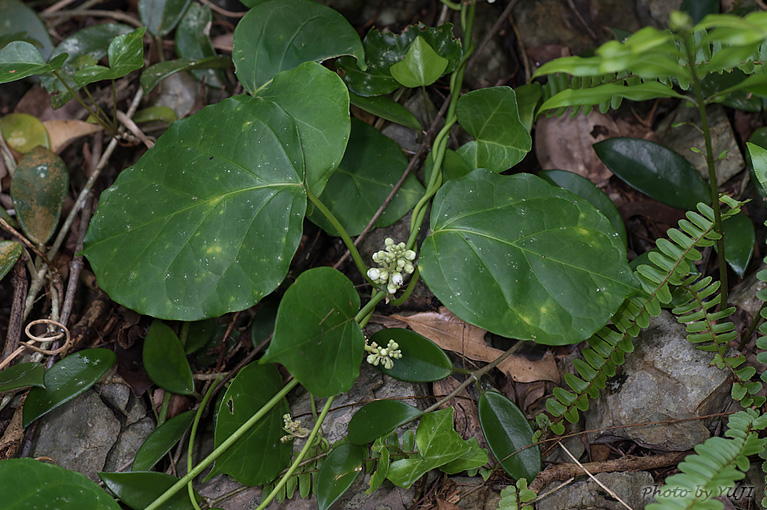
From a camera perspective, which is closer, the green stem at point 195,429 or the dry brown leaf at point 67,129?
the green stem at point 195,429

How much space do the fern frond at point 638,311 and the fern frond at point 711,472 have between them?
0.33 metres

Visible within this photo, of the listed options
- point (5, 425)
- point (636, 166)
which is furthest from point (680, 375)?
point (5, 425)

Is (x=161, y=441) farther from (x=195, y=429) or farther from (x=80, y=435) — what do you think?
(x=80, y=435)

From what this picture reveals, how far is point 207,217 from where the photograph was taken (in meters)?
1.59

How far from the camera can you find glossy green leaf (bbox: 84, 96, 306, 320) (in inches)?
60.4

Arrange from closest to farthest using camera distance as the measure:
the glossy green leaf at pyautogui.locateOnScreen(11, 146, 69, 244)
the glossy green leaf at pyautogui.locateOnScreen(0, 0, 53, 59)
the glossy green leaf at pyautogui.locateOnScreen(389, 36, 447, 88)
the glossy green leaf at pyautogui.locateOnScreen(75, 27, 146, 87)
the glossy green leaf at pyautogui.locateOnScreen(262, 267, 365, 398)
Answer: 1. the glossy green leaf at pyautogui.locateOnScreen(262, 267, 365, 398)
2. the glossy green leaf at pyautogui.locateOnScreen(389, 36, 447, 88)
3. the glossy green leaf at pyautogui.locateOnScreen(75, 27, 146, 87)
4. the glossy green leaf at pyautogui.locateOnScreen(11, 146, 69, 244)
5. the glossy green leaf at pyautogui.locateOnScreen(0, 0, 53, 59)

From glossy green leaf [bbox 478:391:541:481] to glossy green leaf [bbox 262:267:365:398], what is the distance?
1.65 ft

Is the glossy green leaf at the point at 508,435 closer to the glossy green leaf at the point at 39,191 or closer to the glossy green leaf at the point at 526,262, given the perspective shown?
the glossy green leaf at the point at 526,262

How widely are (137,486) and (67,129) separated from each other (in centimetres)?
153

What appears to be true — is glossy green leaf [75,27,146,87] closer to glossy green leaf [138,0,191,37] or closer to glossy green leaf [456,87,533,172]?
glossy green leaf [138,0,191,37]

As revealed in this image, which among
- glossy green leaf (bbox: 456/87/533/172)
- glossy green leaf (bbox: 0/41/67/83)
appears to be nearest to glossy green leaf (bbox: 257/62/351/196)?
glossy green leaf (bbox: 456/87/533/172)

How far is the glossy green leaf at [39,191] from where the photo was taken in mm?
2006

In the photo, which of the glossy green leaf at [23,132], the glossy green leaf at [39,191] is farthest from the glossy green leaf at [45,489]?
the glossy green leaf at [23,132]

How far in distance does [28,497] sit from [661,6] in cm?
279
